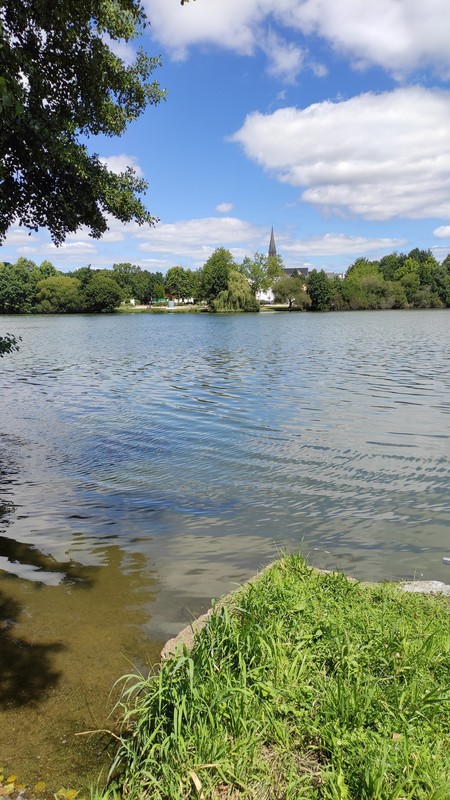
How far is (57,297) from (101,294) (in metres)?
10.6

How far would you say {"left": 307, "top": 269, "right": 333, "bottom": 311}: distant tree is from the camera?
12662 cm

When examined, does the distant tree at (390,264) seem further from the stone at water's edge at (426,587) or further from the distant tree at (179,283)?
the stone at water's edge at (426,587)

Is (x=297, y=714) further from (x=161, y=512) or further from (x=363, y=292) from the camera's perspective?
(x=363, y=292)

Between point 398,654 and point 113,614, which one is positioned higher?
point 398,654

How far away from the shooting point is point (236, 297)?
114000mm

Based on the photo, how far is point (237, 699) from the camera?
3.54m

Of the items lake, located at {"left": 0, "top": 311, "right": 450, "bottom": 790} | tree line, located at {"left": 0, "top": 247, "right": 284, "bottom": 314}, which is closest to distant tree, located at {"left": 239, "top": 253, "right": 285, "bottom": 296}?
tree line, located at {"left": 0, "top": 247, "right": 284, "bottom": 314}

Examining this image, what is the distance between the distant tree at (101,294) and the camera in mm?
128000

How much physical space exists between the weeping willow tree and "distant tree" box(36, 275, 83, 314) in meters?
35.6

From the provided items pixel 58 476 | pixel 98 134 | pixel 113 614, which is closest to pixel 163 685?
pixel 113 614

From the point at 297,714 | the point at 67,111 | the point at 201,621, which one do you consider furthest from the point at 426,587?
the point at 67,111

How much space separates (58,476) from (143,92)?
8.31m

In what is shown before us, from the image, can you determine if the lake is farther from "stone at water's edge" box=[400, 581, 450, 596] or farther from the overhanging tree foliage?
the overhanging tree foliage

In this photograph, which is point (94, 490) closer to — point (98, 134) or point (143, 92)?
point (98, 134)
